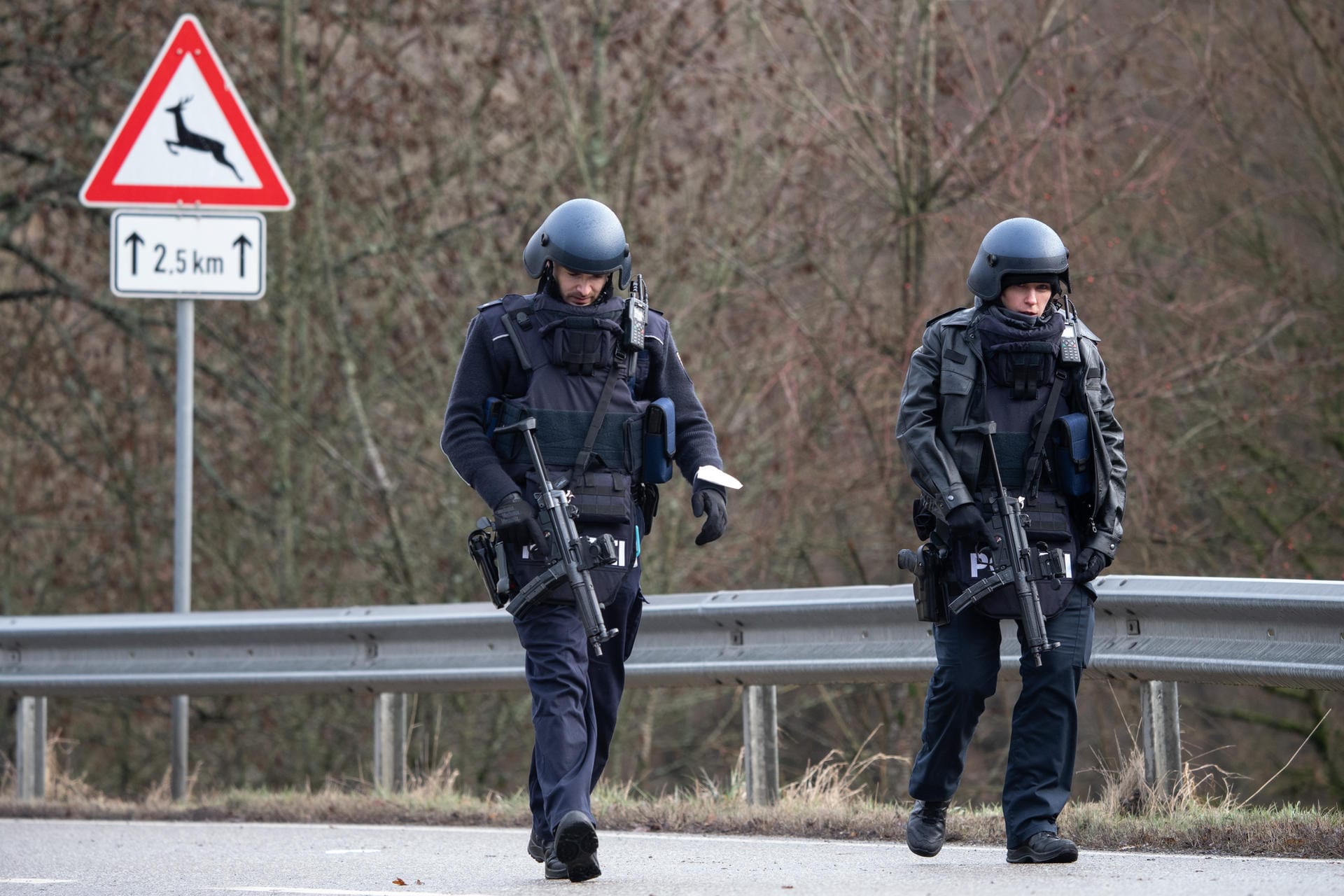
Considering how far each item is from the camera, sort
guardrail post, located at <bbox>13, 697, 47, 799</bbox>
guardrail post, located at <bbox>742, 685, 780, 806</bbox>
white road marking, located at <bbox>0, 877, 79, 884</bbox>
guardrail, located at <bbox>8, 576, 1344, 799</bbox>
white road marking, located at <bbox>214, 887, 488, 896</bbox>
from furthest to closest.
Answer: guardrail post, located at <bbox>13, 697, 47, 799</bbox> → guardrail post, located at <bbox>742, 685, 780, 806</bbox> → guardrail, located at <bbox>8, 576, 1344, 799</bbox> → white road marking, located at <bbox>0, 877, 79, 884</bbox> → white road marking, located at <bbox>214, 887, 488, 896</bbox>

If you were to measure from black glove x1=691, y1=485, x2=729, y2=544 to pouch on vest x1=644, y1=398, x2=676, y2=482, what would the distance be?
0.36 feet

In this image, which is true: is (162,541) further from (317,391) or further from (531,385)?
(531,385)

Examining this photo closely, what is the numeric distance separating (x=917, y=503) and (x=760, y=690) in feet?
5.84

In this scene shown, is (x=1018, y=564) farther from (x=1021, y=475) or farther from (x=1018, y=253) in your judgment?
(x=1018, y=253)

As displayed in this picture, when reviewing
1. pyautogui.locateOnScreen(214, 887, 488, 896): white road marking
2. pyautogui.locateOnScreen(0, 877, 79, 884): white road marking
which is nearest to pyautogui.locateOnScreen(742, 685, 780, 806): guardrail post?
pyautogui.locateOnScreen(214, 887, 488, 896): white road marking

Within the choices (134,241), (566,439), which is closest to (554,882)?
(566,439)

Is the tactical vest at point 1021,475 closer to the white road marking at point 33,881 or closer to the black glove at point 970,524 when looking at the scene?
the black glove at point 970,524

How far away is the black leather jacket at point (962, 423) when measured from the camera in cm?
585

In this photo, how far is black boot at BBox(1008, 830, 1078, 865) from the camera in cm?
575

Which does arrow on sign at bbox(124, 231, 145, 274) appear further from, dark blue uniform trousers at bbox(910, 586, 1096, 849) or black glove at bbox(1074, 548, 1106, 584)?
black glove at bbox(1074, 548, 1106, 584)

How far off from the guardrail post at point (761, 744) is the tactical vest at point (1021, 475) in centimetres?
186

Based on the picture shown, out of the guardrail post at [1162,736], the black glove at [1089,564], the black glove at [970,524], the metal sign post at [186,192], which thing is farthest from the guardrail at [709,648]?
the black glove at [970,524]

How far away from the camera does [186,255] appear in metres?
8.73

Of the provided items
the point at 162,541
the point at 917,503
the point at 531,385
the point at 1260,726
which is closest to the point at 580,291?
the point at 531,385
